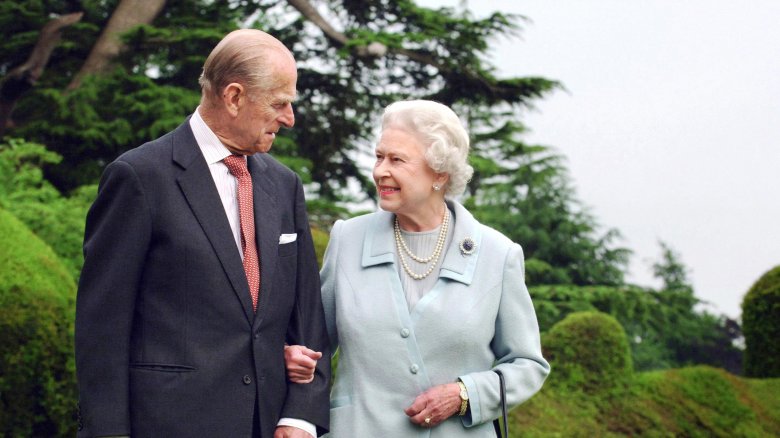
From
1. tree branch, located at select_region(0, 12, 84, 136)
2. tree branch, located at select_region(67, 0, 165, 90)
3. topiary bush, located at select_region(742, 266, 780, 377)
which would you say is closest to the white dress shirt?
topiary bush, located at select_region(742, 266, 780, 377)

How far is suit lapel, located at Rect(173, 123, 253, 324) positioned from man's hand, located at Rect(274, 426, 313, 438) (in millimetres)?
363

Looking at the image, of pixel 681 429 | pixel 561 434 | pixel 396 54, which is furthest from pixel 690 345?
pixel 561 434

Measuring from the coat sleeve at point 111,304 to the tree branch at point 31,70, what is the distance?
11182 mm

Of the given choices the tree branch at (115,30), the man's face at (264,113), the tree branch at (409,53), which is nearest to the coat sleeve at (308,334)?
the man's face at (264,113)

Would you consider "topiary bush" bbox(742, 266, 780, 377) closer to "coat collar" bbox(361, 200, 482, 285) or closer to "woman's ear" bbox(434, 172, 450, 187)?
"coat collar" bbox(361, 200, 482, 285)

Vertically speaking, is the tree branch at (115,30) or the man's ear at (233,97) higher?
the man's ear at (233,97)

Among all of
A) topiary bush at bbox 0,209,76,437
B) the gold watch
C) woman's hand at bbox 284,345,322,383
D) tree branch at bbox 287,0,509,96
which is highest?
the gold watch

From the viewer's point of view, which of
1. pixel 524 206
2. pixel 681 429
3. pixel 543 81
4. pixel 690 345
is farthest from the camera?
Answer: pixel 690 345

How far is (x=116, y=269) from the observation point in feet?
8.90

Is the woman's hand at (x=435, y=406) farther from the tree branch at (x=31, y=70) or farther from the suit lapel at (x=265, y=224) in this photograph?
the tree branch at (x=31, y=70)

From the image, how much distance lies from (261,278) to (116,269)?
1.42 ft

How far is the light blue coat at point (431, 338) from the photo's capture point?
3.14 metres

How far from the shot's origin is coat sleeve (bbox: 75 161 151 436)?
2.68m

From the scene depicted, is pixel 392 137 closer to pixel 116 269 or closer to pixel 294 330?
pixel 294 330
